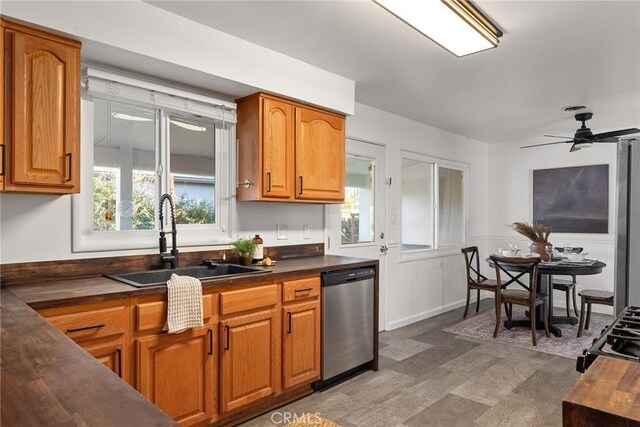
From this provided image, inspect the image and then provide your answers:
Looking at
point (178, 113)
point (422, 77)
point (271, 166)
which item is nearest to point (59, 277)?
point (178, 113)

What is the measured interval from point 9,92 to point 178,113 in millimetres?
1036

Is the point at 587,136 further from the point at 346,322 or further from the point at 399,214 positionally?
the point at 346,322

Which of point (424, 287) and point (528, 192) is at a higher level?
point (528, 192)

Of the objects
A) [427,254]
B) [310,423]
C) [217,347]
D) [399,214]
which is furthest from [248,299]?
[427,254]

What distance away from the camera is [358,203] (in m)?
4.14

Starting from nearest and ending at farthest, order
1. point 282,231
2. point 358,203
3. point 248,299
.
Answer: point 248,299 → point 282,231 → point 358,203

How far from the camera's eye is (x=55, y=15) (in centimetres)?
189

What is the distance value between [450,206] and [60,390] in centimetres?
530

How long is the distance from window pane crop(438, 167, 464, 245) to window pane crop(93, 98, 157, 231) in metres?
3.81

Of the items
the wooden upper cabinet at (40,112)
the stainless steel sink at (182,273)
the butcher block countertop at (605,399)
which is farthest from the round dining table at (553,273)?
the wooden upper cabinet at (40,112)

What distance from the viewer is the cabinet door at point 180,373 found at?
1976 mm

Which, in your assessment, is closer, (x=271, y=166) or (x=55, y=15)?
(x=55, y=15)

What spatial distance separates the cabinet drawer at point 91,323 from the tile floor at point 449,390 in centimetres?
106

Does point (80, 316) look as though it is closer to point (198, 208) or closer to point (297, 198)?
point (198, 208)
